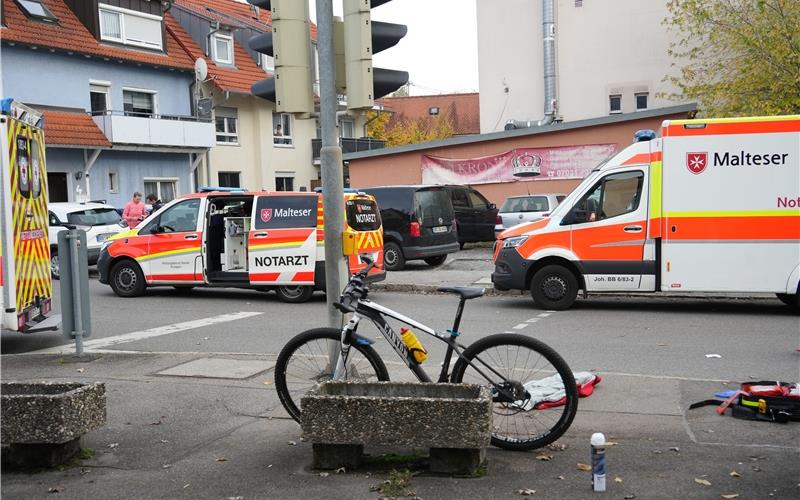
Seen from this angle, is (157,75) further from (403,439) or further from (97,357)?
(403,439)

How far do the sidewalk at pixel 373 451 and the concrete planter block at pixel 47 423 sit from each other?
0.44 feet

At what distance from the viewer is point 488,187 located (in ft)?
91.4

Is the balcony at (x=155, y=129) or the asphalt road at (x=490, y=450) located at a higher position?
the balcony at (x=155, y=129)

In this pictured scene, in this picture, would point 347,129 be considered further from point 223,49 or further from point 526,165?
point 526,165

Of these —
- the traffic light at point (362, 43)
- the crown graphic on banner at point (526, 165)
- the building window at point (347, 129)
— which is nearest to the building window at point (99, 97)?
the crown graphic on banner at point (526, 165)

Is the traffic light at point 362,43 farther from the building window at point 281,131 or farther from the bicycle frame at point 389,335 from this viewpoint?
the building window at point 281,131

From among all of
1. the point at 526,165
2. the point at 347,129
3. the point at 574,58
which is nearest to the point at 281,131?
the point at 347,129

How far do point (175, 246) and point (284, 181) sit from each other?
24.4m

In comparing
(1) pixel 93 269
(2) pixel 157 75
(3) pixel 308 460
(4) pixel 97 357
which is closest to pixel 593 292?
(4) pixel 97 357

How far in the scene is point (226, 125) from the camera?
3656cm

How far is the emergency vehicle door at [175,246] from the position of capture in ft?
49.0

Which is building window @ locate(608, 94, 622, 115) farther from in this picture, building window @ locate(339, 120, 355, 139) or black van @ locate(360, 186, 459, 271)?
black van @ locate(360, 186, 459, 271)

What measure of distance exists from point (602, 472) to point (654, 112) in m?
21.9

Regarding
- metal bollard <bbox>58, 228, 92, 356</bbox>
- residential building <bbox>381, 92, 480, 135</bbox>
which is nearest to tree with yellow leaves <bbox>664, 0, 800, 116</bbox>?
metal bollard <bbox>58, 228, 92, 356</bbox>
